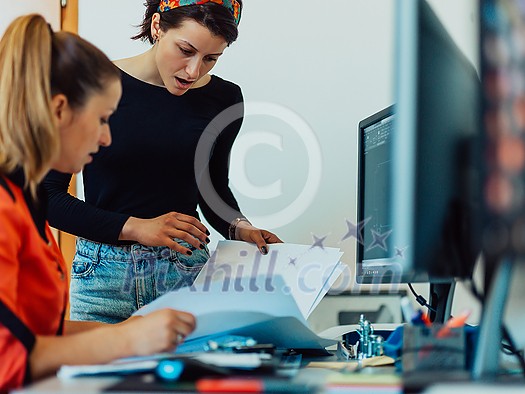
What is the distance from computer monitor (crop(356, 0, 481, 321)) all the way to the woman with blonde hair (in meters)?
0.31

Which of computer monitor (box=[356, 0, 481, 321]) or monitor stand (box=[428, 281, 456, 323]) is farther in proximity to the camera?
monitor stand (box=[428, 281, 456, 323])

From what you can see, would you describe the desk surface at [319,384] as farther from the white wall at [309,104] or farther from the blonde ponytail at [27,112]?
the white wall at [309,104]

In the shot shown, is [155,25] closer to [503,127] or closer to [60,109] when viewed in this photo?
[60,109]

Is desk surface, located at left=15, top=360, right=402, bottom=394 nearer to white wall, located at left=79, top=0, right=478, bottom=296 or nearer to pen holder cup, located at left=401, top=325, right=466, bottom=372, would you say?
pen holder cup, located at left=401, top=325, right=466, bottom=372

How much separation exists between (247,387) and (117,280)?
2.66 ft

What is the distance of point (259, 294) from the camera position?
0.93m

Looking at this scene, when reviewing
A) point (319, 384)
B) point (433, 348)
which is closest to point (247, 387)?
point (319, 384)

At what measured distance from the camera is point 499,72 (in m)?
Answer: 0.61

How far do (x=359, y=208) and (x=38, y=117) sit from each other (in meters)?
0.79

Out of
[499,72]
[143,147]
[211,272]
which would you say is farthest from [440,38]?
[143,147]

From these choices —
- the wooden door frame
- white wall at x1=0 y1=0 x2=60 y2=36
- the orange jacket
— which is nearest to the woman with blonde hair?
the orange jacket

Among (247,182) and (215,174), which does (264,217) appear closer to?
(247,182)

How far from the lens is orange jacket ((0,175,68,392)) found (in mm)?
731

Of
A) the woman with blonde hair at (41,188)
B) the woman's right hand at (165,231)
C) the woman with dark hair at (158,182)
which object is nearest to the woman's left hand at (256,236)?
the woman with dark hair at (158,182)
